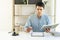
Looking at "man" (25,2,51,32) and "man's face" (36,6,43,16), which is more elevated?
"man's face" (36,6,43,16)

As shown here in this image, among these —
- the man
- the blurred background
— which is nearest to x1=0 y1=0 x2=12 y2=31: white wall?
the blurred background

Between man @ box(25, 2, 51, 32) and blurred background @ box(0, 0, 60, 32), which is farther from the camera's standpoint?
blurred background @ box(0, 0, 60, 32)

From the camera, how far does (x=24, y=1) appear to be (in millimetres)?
3547

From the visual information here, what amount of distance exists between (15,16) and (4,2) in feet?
1.62

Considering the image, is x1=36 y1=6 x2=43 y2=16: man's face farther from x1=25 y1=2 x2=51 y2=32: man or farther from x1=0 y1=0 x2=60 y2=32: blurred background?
x1=0 y1=0 x2=60 y2=32: blurred background

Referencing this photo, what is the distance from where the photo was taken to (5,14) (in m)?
3.49

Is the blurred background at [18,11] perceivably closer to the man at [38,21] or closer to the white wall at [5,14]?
the white wall at [5,14]

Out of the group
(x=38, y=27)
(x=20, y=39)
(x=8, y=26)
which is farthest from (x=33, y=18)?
(x=8, y=26)

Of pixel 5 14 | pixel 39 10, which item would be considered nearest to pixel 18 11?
pixel 5 14

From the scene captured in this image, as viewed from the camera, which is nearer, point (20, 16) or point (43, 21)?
point (43, 21)

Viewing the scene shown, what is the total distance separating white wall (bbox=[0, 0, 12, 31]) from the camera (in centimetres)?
342

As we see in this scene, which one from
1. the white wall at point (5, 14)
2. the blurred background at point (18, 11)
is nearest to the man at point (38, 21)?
the blurred background at point (18, 11)

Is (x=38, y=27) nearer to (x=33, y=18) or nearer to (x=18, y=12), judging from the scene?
(x=33, y=18)

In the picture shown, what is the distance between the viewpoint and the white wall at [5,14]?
3.42 m
